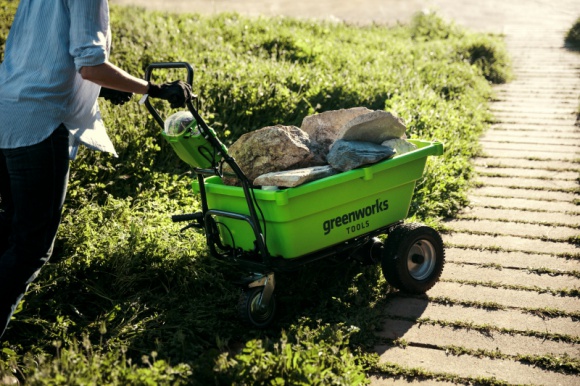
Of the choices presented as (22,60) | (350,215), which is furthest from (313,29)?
(22,60)

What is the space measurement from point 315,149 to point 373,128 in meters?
0.36

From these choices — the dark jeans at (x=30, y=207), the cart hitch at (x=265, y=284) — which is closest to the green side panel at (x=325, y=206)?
the cart hitch at (x=265, y=284)

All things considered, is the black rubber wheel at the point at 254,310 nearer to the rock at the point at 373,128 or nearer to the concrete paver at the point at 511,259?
the rock at the point at 373,128

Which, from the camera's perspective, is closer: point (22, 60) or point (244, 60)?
point (22, 60)

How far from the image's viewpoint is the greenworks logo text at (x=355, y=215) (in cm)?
411

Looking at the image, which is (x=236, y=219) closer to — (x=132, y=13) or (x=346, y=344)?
(x=346, y=344)

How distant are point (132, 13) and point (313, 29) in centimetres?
275

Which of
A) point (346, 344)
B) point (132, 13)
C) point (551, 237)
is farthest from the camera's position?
point (132, 13)

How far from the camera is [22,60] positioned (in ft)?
11.2

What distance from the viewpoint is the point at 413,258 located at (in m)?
4.46

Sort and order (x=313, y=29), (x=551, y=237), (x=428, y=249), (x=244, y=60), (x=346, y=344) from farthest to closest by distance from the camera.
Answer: (x=313, y=29)
(x=244, y=60)
(x=551, y=237)
(x=428, y=249)
(x=346, y=344)

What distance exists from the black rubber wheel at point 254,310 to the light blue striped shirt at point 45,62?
1286 millimetres

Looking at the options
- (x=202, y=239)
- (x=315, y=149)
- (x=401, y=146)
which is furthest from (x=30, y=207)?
(x=401, y=146)

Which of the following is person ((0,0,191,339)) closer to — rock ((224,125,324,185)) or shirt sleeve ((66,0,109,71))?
shirt sleeve ((66,0,109,71))
